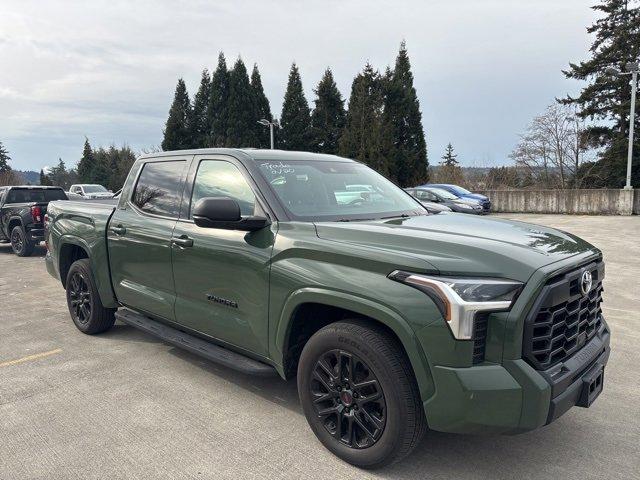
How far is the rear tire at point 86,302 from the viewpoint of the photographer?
5.05 meters

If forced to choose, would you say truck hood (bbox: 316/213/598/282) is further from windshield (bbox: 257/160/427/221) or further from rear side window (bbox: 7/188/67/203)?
rear side window (bbox: 7/188/67/203)

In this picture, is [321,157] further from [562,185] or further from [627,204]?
[562,185]

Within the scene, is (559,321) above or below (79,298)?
above

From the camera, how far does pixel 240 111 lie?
44.4m

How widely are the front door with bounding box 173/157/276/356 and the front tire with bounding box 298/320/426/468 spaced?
1.65 ft

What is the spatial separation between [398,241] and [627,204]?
22079 millimetres

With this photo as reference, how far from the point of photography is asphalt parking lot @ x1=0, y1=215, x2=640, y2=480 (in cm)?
281

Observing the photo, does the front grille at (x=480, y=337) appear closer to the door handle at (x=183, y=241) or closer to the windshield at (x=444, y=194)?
the door handle at (x=183, y=241)

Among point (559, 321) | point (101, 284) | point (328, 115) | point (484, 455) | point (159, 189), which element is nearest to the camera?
point (559, 321)

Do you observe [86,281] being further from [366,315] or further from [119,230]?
[366,315]

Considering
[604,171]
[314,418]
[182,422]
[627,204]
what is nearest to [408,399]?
[314,418]

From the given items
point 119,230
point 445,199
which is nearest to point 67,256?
point 119,230

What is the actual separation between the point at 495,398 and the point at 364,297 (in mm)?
792

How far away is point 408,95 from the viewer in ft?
122
